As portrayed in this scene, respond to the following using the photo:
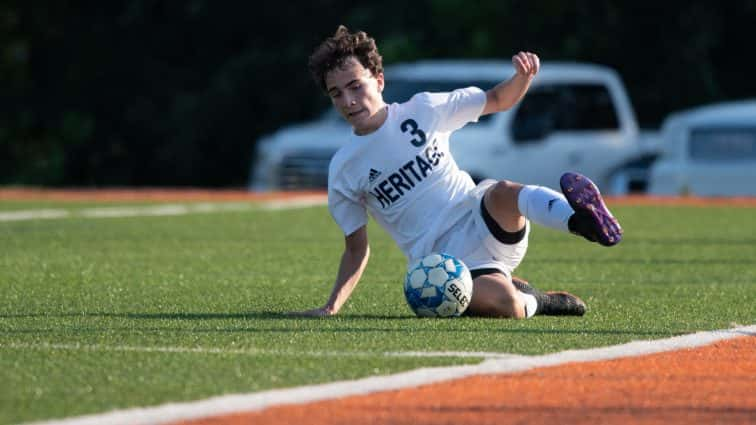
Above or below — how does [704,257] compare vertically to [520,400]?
below

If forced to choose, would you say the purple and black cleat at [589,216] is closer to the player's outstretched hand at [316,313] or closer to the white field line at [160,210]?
the player's outstretched hand at [316,313]

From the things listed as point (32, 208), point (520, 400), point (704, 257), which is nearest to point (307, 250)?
point (704, 257)

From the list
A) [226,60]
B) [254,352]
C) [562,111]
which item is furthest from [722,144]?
[254,352]

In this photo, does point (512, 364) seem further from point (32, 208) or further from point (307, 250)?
point (32, 208)

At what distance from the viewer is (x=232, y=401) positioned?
5988 mm

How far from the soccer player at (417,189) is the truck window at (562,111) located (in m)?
13.1

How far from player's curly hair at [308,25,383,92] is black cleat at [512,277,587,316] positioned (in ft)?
4.36

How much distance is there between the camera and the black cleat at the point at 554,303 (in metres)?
8.77

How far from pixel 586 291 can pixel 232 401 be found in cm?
480

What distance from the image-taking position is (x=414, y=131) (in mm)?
A: 8734

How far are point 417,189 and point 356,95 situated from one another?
21.9 inches

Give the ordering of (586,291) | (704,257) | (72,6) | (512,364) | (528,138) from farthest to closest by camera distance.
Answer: (72,6) < (528,138) < (704,257) < (586,291) < (512,364)

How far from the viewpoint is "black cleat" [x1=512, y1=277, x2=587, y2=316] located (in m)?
8.77

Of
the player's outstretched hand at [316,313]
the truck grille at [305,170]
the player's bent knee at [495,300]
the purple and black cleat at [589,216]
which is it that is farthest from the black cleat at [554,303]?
the truck grille at [305,170]
